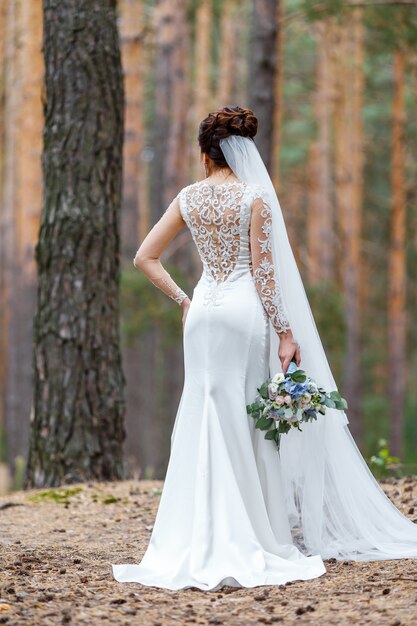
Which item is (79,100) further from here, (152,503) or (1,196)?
(1,196)

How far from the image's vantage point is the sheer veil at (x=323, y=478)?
527cm

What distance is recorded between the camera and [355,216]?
20.8m

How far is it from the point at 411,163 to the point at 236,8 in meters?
7.79

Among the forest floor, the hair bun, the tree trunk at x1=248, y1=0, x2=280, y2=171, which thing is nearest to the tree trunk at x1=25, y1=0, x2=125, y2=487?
the forest floor

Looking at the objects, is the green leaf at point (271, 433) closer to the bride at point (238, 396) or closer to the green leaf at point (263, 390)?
the bride at point (238, 396)

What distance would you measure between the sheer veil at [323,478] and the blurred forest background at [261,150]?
544 cm

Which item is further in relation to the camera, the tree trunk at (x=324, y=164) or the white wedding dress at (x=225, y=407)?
the tree trunk at (x=324, y=164)

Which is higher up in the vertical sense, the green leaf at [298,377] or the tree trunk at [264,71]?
the tree trunk at [264,71]

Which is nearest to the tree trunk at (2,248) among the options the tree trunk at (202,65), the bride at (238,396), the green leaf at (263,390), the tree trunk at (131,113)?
the tree trunk at (202,65)

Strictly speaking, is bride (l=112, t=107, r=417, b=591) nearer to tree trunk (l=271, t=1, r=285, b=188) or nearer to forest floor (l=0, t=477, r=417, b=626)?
forest floor (l=0, t=477, r=417, b=626)

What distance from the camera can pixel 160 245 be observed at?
530 cm

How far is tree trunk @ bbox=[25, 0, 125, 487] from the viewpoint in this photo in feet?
25.9

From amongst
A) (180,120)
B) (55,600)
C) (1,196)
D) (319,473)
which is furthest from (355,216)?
(55,600)

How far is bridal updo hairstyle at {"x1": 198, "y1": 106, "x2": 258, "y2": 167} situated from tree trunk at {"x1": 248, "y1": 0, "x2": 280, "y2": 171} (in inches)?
247
